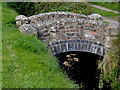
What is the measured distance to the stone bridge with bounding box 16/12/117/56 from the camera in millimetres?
9031

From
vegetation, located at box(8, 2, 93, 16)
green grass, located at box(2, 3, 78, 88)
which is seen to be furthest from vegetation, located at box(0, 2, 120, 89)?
vegetation, located at box(8, 2, 93, 16)

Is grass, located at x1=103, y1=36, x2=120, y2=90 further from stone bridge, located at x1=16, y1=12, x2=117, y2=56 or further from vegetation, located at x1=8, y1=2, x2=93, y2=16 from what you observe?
vegetation, located at x1=8, y1=2, x2=93, y2=16

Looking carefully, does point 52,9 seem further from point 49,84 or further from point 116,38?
point 49,84

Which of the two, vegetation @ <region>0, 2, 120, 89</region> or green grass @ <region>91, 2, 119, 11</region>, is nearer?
vegetation @ <region>0, 2, 120, 89</region>

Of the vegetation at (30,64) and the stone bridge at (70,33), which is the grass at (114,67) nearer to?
the vegetation at (30,64)

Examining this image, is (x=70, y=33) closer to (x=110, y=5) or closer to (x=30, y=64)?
(x=30, y=64)

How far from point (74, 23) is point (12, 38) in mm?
3146

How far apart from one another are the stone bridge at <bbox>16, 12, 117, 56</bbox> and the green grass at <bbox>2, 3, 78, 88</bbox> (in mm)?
887

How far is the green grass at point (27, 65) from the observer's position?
566 centimetres

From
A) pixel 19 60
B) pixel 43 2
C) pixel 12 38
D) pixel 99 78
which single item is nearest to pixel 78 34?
pixel 99 78

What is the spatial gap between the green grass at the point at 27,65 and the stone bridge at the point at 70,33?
0.89 m

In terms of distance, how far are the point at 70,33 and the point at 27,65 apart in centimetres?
357

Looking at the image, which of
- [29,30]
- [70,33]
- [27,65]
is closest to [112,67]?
[70,33]

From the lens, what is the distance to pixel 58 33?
9297 millimetres
